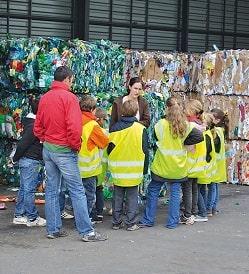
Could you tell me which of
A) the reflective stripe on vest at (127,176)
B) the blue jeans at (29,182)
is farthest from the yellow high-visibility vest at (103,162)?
the blue jeans at (29,182)

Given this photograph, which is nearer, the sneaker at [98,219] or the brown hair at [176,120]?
the brown hair at [176,120]

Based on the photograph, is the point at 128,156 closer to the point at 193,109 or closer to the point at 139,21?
the point at 193,109

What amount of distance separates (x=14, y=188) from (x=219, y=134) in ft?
12.2

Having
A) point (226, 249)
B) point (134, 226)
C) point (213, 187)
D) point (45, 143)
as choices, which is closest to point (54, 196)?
point (45, 143)

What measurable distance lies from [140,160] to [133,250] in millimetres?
1460

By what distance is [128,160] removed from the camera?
8969mm

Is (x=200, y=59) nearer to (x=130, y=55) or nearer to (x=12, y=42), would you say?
(x=130, y=55)

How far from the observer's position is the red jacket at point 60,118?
796 centimetres

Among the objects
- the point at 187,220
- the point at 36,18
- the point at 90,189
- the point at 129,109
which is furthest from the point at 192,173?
the point at 36,18

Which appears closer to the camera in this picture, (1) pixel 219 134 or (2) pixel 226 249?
(2) pixel 226 249

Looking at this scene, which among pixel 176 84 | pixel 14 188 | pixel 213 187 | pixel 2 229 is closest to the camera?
pixel 2 229

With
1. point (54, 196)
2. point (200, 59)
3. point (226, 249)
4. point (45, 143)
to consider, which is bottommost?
point (226, 249)

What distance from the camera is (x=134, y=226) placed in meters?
9.02

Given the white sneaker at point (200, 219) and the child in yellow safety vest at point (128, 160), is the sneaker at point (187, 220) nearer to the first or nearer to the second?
the white sneaker at point (200, 219)
